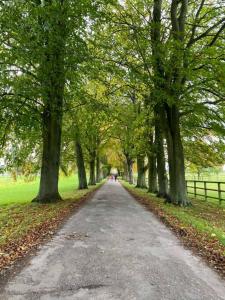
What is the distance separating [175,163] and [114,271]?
11211 mm

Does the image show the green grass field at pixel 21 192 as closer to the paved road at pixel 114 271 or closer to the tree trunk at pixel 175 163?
the tree trunk at pixel 175 163

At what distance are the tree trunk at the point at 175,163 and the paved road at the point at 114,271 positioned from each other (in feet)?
25.4

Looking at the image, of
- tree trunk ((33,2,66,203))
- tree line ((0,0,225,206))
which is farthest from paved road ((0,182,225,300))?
tree line ((0,0,225,206))

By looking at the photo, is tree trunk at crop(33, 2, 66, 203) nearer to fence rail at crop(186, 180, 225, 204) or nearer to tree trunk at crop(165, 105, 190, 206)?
tree trunk at crop(165, 105, 190, 206)

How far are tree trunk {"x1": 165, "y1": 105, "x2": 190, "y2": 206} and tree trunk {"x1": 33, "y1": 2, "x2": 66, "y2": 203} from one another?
5445 millimetres

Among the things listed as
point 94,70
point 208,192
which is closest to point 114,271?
point 94,70

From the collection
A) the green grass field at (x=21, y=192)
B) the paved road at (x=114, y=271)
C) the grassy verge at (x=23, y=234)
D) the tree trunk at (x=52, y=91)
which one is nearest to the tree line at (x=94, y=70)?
the tree trunk at (x=52, y=91)

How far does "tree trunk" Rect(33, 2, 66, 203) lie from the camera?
38.2 ft

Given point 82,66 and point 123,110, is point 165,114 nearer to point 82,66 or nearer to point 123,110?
point 82,66

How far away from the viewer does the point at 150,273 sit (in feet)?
16.9

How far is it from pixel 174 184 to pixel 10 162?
26.3 feet

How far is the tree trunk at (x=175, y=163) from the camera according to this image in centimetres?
1590

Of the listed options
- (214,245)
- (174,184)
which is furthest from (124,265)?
(174,184)

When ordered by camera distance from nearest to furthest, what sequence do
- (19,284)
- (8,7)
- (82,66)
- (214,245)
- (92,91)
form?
(19,284)
(214,245)
(8,7)
(82,66)
(92,91)
